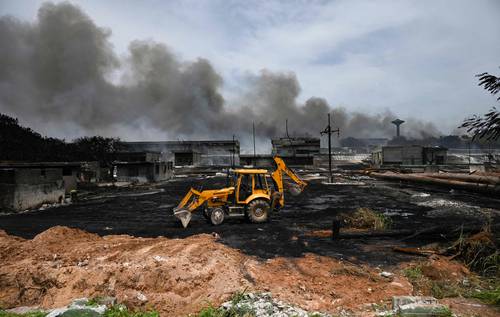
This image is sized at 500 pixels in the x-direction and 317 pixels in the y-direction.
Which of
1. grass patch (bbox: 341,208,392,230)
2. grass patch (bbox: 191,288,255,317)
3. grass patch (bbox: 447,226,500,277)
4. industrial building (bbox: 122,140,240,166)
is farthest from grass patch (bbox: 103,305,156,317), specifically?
industrial building (bbox: 122,140,240,166)

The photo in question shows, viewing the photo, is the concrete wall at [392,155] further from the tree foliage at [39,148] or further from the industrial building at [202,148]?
the tree foliage at [39,148]

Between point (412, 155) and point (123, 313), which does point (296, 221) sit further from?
point (412, 155)

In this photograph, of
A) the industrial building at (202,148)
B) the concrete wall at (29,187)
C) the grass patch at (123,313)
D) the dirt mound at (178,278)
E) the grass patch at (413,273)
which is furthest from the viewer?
the industrial building at (202,148)

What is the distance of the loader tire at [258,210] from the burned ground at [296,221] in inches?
11.4

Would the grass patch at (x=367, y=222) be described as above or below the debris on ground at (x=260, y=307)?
above

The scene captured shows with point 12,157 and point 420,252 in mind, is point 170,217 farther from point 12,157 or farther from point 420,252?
point 12,157

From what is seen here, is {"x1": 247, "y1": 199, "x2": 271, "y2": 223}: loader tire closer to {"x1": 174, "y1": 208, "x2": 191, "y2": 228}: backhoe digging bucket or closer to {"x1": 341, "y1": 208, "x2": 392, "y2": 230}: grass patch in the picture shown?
{"x1": 174, "y1": 208, "x2": 191, "y2": 228}: backhoe digging bucket

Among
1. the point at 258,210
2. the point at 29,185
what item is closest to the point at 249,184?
the point at 258,210

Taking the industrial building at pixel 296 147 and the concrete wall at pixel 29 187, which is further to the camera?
the industrial building at pixel 296 147

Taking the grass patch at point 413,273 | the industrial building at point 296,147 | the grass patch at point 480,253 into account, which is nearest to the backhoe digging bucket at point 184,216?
the grass patch at point 413,273

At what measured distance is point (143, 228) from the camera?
1277 centimetres

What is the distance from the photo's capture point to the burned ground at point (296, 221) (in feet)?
30.3

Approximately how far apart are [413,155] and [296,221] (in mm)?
45824

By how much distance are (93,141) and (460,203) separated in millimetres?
36918
